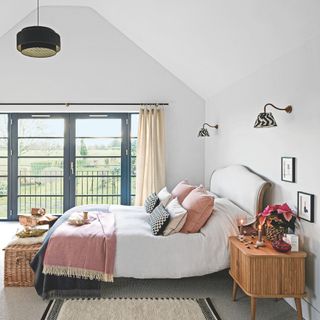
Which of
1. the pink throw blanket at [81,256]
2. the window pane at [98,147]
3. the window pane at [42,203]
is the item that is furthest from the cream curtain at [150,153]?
the pink throw blanket at [81,256]

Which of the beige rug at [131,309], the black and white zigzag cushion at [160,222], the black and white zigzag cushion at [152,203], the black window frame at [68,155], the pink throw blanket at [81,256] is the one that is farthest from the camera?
the black window frame at [68,155]

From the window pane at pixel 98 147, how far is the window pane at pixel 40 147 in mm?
331

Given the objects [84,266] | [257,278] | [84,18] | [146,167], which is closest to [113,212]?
[84,266]

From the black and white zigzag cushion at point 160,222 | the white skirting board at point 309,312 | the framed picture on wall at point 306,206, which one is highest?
the framed picture on wall at point 306,206

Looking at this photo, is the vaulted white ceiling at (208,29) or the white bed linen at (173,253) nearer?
the vaulted white ceiling at (208,29)

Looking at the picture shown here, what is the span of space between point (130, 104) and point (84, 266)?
3267 mm

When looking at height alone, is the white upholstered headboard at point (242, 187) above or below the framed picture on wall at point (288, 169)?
below

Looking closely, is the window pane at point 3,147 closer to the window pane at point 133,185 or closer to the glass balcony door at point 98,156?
the glass balcony door at point 98,156

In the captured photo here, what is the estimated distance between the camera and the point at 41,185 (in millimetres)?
5957

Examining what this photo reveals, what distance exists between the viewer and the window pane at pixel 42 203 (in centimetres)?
597

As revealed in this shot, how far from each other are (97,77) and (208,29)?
2.57m

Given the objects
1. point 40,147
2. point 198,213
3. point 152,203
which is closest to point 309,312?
point 198,213

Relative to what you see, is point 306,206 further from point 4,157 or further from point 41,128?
point 4,157

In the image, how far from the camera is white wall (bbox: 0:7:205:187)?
5632 millimetres
